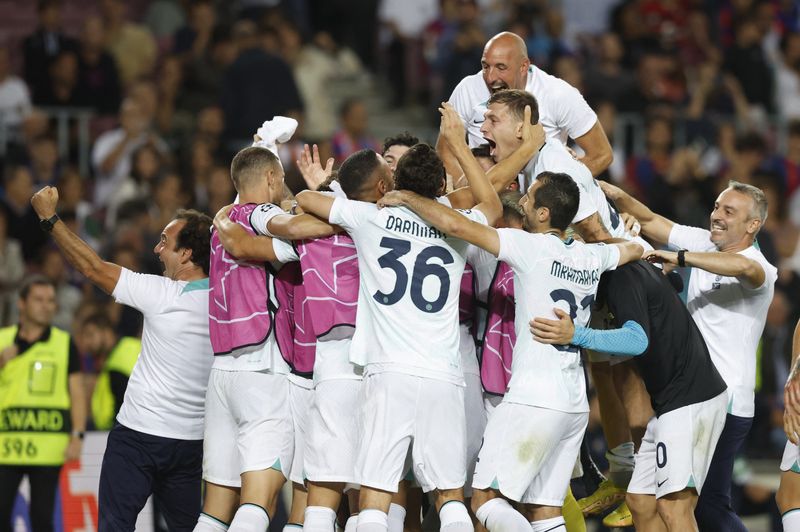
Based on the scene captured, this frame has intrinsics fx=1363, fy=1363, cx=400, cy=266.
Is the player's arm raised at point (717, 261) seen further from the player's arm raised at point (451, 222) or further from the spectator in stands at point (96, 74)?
the spectator in stands at point (96, 74)

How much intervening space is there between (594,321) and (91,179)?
777 centimetres

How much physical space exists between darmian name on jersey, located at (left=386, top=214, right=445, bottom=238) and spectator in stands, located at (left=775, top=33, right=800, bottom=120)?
11.1 meters

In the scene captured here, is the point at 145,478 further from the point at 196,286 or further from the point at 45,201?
the point at 45,201

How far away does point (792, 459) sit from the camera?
802 centimetres

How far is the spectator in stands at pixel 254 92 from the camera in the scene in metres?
14.4

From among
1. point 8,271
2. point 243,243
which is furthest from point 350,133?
point 243,243

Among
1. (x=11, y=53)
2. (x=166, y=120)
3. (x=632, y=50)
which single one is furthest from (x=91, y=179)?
(x=632, y=50)

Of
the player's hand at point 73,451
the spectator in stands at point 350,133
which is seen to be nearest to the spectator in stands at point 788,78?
the spectator in stands at point 350,133

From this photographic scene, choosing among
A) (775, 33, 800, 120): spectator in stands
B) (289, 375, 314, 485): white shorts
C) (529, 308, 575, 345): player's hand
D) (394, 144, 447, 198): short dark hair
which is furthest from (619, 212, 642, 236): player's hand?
(775, 33, 800, 120): spectator in stands

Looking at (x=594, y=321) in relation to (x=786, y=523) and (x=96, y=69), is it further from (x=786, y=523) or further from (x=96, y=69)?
(x=96, y=69)

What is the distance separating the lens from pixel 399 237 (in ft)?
24.9

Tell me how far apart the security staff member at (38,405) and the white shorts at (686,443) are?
15.2 feet

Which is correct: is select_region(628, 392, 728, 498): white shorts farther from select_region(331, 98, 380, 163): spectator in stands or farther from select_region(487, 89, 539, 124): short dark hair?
select_region(331, 98, 380, 163): spectator in stands

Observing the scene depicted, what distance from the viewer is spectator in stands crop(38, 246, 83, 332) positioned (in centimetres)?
1303
